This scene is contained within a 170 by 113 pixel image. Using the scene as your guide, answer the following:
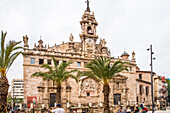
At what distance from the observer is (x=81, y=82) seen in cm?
3769

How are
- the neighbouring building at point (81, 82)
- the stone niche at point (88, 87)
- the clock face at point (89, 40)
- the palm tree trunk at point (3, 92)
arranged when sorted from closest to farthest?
the palm tree trunk at point (3, 92) < the neighbouring building at point (81, 82) < the stone niche at point (88, 87) < the clock face at point (89, 40)

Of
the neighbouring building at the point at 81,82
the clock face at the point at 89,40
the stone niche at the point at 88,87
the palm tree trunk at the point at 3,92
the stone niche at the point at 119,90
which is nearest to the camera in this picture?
the palm tree trunk at the point at 3,92

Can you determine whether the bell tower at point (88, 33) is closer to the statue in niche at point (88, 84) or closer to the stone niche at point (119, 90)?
the statue in niche at point (88, 84)

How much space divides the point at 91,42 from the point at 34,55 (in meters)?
13.6

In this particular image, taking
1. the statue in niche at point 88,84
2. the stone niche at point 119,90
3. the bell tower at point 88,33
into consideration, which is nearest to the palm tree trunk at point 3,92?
the statue in niche at point 88,84

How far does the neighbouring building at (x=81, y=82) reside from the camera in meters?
33.2

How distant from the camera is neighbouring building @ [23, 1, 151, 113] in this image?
1305 inches

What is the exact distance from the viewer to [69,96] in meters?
35.6

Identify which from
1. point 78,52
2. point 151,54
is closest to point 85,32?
point 78,52

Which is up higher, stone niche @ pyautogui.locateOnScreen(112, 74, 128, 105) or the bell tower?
the bell tower

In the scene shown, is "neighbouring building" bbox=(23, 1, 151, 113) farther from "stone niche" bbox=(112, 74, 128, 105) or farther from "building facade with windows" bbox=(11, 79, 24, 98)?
"building facade with windows" bbox=(11, 79, 24, 98)

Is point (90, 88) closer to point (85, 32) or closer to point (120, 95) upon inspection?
point (120, 95)

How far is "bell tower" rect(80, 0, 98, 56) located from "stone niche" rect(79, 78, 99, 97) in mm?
5878

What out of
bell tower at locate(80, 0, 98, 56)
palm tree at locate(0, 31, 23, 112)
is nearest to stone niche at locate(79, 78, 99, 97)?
bell tower at locate(80, 0, 98, 56)
